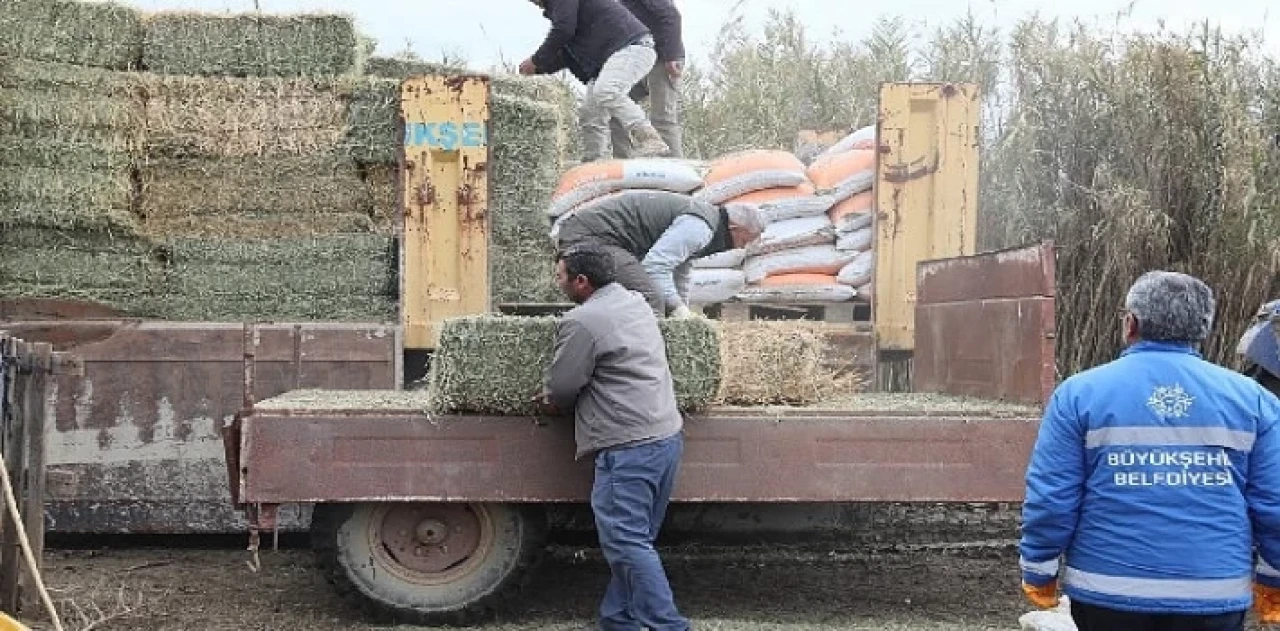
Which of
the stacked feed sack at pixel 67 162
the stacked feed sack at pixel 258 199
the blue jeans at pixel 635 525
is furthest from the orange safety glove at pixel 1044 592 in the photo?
the stacked feed sack at pixel 67 162

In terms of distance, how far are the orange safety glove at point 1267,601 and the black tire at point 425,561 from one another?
3197 mm

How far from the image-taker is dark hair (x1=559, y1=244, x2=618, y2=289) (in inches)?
237

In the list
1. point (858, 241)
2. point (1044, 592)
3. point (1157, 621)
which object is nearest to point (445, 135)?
point (858, 241)

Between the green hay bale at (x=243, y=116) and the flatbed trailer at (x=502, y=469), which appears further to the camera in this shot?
the green hay bale at (x=243, y=116)

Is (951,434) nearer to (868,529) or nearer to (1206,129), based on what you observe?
(868,529)

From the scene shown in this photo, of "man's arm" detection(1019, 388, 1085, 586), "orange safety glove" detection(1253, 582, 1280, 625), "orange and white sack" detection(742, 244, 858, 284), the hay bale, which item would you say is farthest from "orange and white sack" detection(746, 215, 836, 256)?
"orange safety glove" detection(1253, 582, 1280, 625)

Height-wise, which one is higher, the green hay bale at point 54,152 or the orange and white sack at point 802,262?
the green hay bale at point 54,152

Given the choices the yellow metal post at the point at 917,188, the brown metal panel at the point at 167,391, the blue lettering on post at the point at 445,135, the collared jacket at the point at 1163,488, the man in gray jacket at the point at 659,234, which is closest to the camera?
the collared jacket at the point at 1163,488

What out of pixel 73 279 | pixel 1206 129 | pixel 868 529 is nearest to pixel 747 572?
pixel 868 529

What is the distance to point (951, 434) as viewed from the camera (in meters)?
6.22

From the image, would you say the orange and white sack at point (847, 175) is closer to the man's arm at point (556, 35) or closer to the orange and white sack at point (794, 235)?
the orange and white sack at point (794, 235)

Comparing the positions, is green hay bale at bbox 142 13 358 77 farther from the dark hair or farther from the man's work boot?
the dark hair

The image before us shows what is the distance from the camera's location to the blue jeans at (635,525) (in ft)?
19.0

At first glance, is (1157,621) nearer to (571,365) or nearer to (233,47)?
(571,365)
